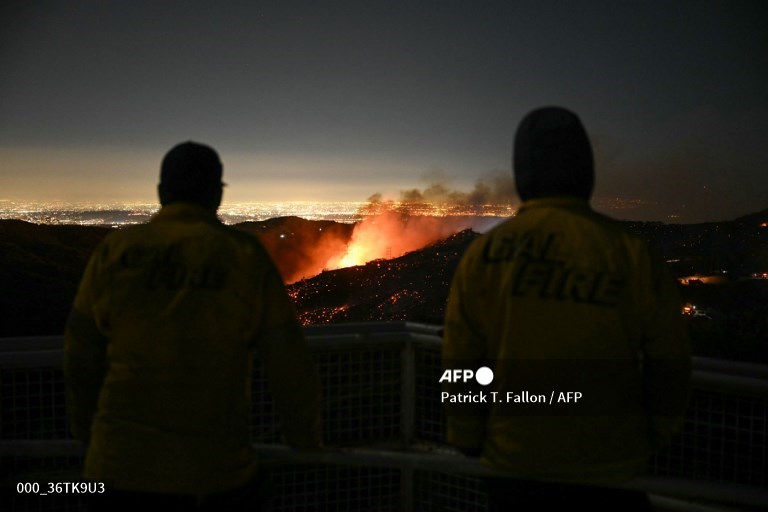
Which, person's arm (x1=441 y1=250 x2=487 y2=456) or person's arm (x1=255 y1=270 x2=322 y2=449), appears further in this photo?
person's arm (x1=255 y1=270 x2=322 y2=449)

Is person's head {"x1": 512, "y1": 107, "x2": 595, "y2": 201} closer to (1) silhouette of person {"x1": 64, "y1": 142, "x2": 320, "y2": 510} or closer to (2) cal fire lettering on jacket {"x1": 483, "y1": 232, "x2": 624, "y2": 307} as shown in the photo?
(2) cal fire lettering on jacket {"x1": 483, "y1": 232, "x2": 624, "y2": 307}

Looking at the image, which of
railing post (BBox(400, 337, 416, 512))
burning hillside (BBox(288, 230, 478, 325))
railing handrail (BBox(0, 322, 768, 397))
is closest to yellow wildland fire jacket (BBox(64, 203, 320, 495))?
railing handrail (BBox(0, 322, 768, 397))

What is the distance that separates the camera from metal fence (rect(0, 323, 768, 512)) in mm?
3090

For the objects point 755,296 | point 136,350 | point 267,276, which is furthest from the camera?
point 755,296

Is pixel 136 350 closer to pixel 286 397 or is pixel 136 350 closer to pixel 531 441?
pixel 286 397

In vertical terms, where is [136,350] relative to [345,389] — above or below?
above

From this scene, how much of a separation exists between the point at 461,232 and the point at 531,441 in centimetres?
7763

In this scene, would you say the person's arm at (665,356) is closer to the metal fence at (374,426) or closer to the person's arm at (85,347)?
the metal fence at (374,426)

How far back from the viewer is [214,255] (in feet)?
7.20

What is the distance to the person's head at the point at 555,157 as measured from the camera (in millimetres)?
2066

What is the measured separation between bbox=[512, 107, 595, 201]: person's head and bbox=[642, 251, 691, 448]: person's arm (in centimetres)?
38

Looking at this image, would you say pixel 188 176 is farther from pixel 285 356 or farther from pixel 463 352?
pixel 463 352

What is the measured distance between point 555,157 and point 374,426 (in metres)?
2.79

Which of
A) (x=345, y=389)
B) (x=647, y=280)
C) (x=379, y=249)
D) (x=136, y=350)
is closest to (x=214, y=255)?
(x=136, y=350)
